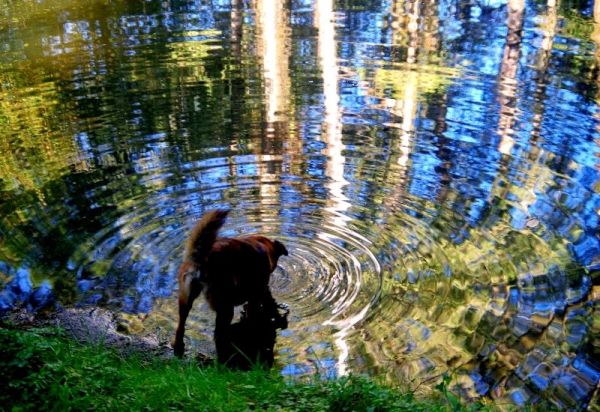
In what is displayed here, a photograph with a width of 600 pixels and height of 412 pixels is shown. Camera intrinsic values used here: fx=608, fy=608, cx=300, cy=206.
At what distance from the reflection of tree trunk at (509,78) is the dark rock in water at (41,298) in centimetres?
662

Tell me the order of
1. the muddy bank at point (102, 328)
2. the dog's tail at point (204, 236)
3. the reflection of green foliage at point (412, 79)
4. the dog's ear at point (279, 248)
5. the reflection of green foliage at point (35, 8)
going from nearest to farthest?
1. the dog's tail at point (204, 236)
2. the muddy bank at point (102, 328)
3. the dog's ear at point (279, 248)
4. the reflection of green foliage at point (412, 79)
5. the reflection of green foliage at point (35, 8)

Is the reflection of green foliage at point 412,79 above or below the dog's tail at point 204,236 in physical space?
below

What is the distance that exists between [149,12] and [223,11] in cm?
256

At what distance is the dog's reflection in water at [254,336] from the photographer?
563 centimetres

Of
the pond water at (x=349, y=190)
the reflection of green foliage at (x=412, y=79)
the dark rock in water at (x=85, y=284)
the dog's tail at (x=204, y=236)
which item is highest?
the dog's tail at (x=204, y=236)

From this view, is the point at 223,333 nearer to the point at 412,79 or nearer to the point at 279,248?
the point at 279,248

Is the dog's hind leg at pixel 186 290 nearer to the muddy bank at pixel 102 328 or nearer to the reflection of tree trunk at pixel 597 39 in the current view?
the muddy bank at pixel 102 328

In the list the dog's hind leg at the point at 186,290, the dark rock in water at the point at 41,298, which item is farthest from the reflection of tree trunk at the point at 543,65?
the dark rock in water at the point at 41,298

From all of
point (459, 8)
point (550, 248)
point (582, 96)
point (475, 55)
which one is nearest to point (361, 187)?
point (550, 248)

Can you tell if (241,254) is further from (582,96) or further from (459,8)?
(459,8)

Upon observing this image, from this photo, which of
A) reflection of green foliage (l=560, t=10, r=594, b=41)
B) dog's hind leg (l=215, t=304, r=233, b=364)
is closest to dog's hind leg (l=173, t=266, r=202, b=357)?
dog's hind leg (l=215, t=304, r=233, b=364)

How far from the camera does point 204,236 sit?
5074mm

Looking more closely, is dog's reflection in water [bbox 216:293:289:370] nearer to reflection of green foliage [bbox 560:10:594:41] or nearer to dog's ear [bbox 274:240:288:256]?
dog's ear [bbox 274:240:288:256]

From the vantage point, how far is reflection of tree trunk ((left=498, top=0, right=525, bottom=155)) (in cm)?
987
